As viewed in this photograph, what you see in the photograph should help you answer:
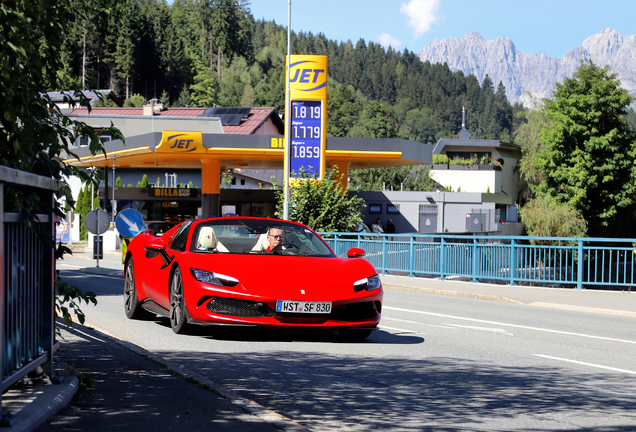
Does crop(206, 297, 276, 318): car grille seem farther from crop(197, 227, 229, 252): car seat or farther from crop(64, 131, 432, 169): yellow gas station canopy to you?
crop(64, 131, 432, 169): yellow gas station canopy

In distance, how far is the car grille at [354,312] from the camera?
324 inches

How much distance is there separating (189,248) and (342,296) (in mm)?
2050

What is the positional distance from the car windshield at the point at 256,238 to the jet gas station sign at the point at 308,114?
2374 cm

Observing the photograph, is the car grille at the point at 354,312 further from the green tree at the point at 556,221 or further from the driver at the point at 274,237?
the green tree at the point at 556,221

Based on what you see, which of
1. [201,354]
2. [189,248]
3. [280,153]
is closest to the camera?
[201,354]

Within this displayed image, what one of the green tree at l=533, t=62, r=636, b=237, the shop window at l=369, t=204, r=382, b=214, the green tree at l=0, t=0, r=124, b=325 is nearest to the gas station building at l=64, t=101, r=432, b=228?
the shop window at l=369, t=204, r=382, b=214

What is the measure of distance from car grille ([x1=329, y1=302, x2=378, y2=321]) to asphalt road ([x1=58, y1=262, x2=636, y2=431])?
34cm

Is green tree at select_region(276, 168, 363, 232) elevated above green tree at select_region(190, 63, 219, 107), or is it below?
below

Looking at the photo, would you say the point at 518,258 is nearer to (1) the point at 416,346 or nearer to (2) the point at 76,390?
(1) the point at 416,346

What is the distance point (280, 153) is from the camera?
1615 inches

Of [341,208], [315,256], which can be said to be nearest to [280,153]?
[341,208]

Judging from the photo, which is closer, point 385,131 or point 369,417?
point 369,417

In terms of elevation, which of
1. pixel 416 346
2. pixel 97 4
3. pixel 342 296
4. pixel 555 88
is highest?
pixel 555 88

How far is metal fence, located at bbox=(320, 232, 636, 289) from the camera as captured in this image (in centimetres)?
1759
